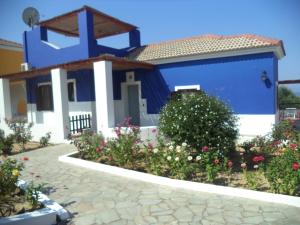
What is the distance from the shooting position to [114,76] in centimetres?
1598

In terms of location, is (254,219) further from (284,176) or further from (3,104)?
(3,104)

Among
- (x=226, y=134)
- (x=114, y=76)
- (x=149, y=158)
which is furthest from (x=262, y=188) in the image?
(x=114, y=76)

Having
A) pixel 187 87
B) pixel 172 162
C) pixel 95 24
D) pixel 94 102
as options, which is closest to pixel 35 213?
pixel 172 162

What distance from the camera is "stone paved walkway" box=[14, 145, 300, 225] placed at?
475cm

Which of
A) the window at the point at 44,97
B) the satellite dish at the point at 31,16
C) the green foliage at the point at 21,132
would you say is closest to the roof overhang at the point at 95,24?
the satellite dish at the point at 31,16

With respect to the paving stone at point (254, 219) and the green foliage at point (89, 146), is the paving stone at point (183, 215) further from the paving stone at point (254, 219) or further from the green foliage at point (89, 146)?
the green foliage at point (89, 146)

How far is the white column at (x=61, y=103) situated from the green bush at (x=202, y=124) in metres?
6.04

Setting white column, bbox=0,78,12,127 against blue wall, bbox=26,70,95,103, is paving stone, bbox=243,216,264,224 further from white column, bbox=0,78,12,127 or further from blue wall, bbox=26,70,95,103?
white column, bbox=0,78,12,127

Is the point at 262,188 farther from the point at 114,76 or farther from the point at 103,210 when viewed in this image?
the point at 114,76

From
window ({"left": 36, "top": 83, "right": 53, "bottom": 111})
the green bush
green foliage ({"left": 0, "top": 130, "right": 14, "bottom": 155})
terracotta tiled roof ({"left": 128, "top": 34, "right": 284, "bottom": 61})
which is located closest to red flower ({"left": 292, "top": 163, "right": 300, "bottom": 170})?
the green bush

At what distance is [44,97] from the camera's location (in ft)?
58.2

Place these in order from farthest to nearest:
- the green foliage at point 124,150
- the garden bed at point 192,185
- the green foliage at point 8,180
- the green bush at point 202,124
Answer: the green foliage at point 124,150 → the green bush at point 202,124 → the green foliage at point 8,180 → the garden bed at point 192,185

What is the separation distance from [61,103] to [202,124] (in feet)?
23.2

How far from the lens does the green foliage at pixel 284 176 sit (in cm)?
540
